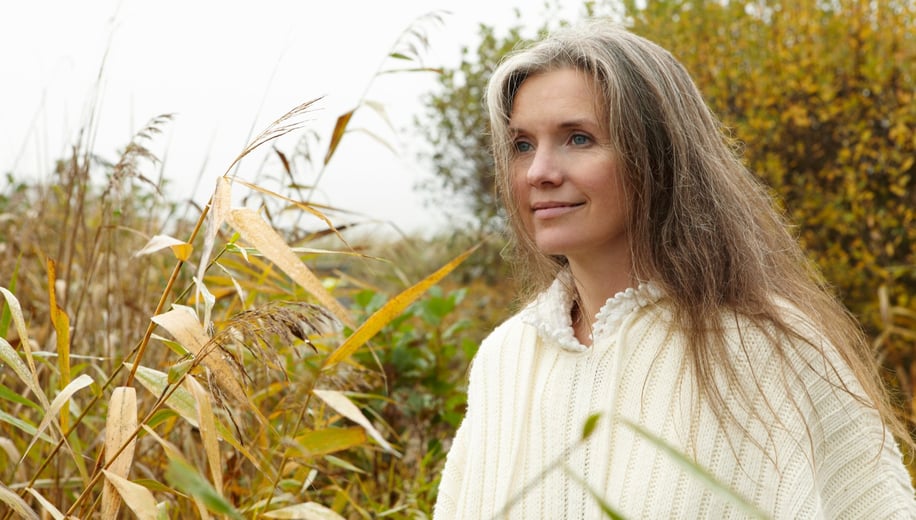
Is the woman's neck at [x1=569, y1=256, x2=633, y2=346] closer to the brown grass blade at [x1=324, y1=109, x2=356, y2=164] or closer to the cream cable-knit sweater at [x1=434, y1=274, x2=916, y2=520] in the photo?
the cream cable-knit sweater at [x1=434, y1=274, x2=916, y2=520]

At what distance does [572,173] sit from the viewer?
1710mm

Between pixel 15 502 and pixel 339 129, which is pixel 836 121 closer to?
pixel 339 129

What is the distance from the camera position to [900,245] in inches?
190

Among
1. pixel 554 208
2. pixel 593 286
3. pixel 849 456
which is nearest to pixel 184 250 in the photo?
pixel 554 208

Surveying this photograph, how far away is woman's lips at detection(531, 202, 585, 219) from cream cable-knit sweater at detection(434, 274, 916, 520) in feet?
0.69

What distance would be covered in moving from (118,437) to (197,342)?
193mm

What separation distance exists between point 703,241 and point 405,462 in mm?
1670

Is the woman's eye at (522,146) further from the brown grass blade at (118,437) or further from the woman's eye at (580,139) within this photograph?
the brown grass blade at (118,437)

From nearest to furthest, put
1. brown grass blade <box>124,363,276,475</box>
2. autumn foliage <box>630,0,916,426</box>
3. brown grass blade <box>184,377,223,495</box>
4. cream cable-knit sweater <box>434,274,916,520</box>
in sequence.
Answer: brown grass blade <box>184,377,223,495</box> → brown grass blade <box>124,363,276,475</box> → cream cable-knit sweater <box>434,274,916,520</box> → autumn foliage <box>630,0,916,426</box>

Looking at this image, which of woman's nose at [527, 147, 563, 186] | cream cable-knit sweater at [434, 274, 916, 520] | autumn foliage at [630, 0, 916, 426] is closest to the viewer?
cream cable-knit sweater at [434, 274, 916, 520]

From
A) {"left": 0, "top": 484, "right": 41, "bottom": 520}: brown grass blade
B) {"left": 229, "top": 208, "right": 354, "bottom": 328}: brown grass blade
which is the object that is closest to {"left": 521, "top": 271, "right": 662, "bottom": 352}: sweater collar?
{"left": 229, "top": 208, "right": 354, "bottom": 328}: brown grass blade

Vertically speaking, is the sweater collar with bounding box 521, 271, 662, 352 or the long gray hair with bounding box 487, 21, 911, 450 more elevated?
the long gray hair with bounding box 487, 21, 911, 450

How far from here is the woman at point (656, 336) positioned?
1.62 metres

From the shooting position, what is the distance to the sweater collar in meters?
1.79
